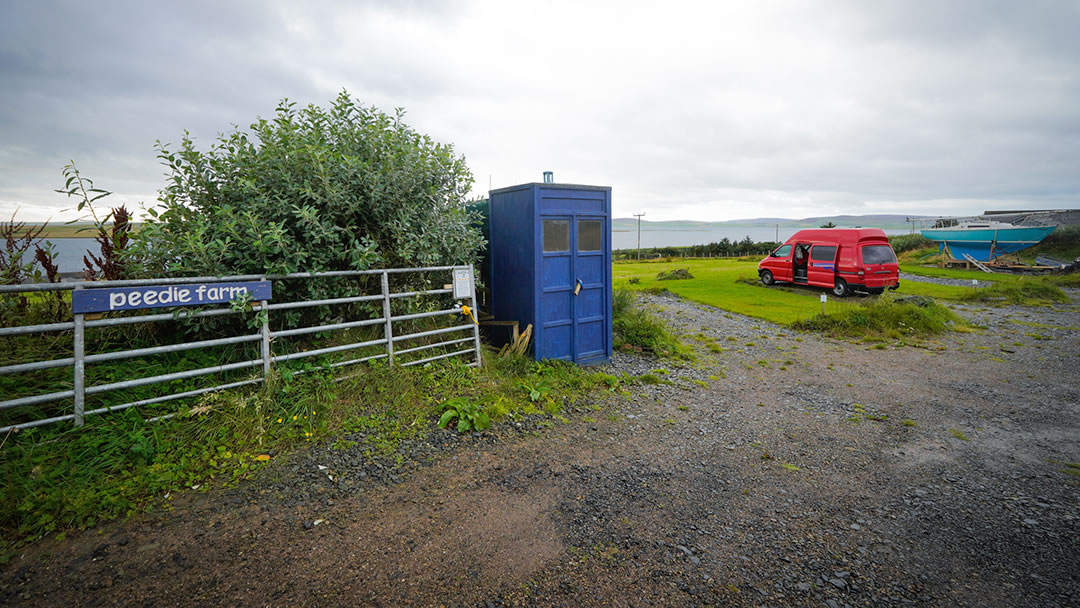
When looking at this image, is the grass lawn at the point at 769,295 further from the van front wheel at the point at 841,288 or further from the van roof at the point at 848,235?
the van roof at the point at 848,235

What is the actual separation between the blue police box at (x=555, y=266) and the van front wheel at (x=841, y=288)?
1235cm

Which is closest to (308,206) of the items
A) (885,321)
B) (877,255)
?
(885,321)

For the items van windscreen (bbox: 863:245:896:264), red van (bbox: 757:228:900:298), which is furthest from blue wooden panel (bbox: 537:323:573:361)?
van windscreen (bbox: 863:245:896:264)

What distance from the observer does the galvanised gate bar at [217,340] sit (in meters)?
4.20

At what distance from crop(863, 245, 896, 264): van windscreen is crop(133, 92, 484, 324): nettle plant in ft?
48.8

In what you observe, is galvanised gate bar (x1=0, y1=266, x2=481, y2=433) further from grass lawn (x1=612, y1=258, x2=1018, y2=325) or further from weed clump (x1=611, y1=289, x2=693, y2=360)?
grass lawn (x1=612, y1=258, x2=1018, y2=325)

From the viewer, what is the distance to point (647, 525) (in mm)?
3684

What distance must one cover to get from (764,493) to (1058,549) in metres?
1.82

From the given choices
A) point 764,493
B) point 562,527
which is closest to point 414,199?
point 562,527

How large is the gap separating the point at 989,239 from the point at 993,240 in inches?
12.4

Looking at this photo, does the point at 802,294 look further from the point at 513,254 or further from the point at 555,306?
the point at 513,254

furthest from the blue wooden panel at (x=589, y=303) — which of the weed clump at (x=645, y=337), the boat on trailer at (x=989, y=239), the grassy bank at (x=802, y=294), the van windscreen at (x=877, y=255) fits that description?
the boat on trailer at (x=989, y=239)

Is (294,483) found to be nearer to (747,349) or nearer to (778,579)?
(778,579)

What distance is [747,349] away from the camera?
33.0ft
